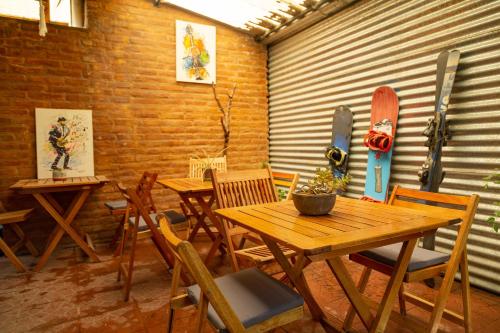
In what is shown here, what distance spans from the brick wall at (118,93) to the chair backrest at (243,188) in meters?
2.44

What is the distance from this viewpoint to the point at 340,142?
4.22 m

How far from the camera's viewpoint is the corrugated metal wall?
9.21 ft

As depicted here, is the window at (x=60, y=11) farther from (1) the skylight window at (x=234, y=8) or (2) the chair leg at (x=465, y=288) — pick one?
(2) the chair leg at (x=465, y=288)

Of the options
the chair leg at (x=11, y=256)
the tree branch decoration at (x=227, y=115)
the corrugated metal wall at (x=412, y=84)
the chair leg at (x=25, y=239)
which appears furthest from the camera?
the tree branch decoration at (x=227, y=115)

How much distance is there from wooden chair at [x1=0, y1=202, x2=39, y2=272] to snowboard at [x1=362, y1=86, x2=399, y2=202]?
12.6 ft

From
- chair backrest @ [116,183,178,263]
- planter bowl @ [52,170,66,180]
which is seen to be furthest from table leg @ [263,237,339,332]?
planter bowl @ [52,170,66,180]

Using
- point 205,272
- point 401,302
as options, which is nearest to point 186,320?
point 205,272

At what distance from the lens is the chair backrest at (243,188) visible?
262cm

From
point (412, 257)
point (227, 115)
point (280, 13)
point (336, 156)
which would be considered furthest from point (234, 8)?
point (412, 257)

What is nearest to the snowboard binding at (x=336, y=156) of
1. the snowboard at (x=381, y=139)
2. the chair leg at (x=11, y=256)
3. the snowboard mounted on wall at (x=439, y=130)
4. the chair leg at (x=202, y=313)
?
the snowboard at (x=381, y=139)

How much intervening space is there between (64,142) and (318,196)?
3.81m

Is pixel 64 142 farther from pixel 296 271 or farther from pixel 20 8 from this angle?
pixel 296 271

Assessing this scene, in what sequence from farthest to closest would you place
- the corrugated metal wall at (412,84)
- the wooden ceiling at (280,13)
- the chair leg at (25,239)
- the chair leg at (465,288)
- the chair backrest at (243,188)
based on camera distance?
the wooden ceiling at (280,13) → the chair leg at (25,239) → the corrugated metal wall at (412,84) → the chair backrest at (243,188) → the chair leg at (465,288)

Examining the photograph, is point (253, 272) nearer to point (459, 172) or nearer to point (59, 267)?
point (459, 172)
